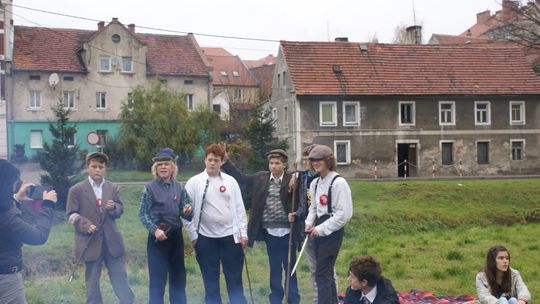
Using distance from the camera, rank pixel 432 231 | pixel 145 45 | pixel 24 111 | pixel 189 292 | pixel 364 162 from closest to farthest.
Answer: pixel 189 292, pixel 432 231, pixel 364 162, pixel 24 111, pixel 145 45

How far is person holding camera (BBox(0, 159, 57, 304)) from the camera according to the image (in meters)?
5.12

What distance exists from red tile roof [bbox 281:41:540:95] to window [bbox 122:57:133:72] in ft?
34.6

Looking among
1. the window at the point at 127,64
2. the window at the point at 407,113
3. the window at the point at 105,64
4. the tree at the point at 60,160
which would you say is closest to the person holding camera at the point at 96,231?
the tree at the point at 60,160

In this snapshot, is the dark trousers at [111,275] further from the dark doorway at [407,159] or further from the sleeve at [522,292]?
the dark doorway at [407,159]

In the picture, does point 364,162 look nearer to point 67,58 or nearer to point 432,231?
point 432,231

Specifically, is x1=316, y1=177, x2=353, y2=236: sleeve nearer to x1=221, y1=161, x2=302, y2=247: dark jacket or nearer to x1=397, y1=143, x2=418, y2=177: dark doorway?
x1=221, y1=161, x2=302, y2=247: dark jacket

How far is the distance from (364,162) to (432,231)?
16154mm

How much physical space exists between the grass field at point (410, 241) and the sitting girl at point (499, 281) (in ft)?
7.11

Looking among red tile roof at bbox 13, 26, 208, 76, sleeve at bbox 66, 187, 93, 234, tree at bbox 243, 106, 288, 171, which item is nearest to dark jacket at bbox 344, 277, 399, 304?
sleeve at bbox 66, 187, 93, 234

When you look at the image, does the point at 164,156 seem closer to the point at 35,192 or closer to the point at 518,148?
the point at 35,192

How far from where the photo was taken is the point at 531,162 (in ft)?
121

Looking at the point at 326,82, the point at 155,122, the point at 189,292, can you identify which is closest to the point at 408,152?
the point at 326,82

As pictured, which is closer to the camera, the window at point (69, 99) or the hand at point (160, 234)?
the hand at point (160, 234)

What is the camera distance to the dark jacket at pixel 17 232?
512 centimetres
